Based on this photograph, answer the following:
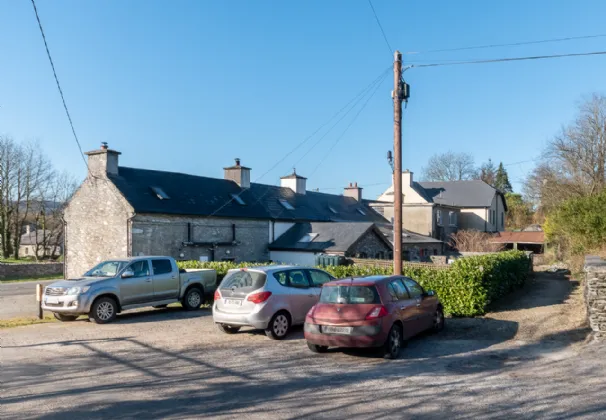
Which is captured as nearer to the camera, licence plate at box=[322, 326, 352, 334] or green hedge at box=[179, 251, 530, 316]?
licence plate at box=[322, 326, 352, 334]

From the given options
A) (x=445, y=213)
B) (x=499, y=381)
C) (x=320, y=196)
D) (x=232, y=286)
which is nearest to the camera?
(x=499, y=381)

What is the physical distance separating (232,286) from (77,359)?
11.6ft

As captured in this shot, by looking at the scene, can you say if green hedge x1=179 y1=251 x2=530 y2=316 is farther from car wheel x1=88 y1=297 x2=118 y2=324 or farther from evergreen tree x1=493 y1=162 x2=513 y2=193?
evergreen tree x1=493 y1=162 x2=513 y2=193

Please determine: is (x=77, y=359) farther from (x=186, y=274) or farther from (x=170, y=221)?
(x=170, y=221)

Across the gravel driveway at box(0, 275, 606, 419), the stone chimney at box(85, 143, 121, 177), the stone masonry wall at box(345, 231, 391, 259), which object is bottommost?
the gravel driveway at box(0, 275, 606, 419)

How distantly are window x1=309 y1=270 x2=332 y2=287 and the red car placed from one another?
230 centimetres

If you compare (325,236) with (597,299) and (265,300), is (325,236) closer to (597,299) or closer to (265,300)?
(265,300)

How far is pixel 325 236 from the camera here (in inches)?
1127

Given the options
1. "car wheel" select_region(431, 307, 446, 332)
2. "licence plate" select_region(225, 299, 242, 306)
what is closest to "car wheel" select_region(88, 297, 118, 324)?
"licence plate" select_region(225, 299, 242, 306)

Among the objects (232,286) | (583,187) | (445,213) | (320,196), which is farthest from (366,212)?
(232,286)

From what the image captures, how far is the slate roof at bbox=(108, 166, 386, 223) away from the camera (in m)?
25.8

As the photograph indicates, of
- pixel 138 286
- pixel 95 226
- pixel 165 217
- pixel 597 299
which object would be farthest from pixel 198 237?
pixel 597 299

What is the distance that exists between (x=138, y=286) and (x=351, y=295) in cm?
760

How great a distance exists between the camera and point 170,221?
25625 mm
